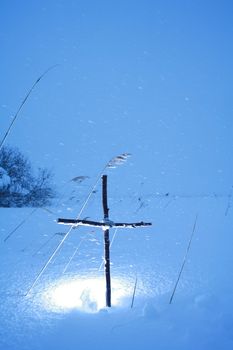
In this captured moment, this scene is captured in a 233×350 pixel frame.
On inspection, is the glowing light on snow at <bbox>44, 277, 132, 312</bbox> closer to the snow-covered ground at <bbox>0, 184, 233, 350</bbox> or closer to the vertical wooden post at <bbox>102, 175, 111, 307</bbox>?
the snow-covered ground at <bbox>0, 184, 233, 350</bbox>

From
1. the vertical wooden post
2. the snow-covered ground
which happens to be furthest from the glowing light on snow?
the vertical wooden post

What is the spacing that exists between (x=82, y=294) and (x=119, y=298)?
0.59m

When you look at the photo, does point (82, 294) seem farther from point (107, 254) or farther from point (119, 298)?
point (107, 254)

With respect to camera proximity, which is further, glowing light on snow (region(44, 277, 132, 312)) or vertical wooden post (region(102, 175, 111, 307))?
glowing light on snow (region(44, 277, 132, 312))

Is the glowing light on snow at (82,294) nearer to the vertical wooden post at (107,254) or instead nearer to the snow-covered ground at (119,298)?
the snow-covered ground at (119,298)

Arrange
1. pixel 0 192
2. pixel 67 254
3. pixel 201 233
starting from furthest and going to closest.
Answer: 1. pixel 0 192
2. pixel 201 233
3. pixel 67 254

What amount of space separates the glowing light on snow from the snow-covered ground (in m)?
0.01

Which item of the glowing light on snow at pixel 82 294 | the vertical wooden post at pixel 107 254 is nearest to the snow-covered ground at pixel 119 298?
the glowing light on snow at pixel 82 294

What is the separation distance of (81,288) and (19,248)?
3.39 m

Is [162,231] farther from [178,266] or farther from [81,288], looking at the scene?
[81,288]

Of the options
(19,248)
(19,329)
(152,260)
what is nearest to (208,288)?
(152,260)

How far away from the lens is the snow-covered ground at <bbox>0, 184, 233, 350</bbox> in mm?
2949

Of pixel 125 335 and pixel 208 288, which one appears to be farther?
pixel 208 288

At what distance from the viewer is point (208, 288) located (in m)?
4.35
